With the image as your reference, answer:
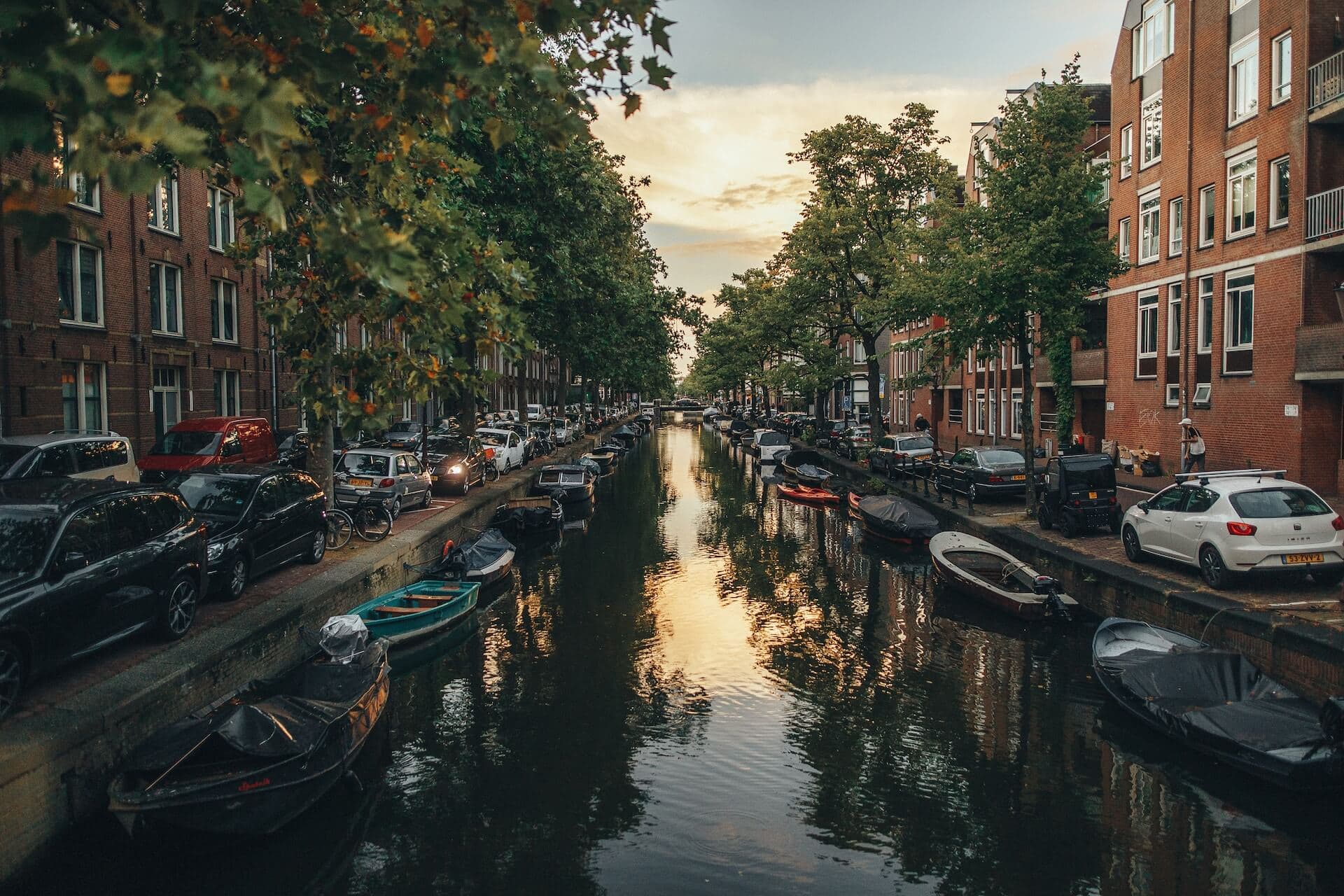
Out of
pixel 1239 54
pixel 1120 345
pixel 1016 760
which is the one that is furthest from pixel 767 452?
pixel 1016 760

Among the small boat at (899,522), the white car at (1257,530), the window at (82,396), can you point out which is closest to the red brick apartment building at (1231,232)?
the small boat at (899,522)

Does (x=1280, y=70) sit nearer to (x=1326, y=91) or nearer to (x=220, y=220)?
(x=1326, y=91)

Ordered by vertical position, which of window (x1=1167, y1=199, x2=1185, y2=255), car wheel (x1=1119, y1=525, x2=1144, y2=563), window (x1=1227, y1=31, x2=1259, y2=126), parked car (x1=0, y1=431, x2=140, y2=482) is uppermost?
window (x1=1227, y1=31, x2=1259, y2=126)

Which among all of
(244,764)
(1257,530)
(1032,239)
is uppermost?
(1032,239)

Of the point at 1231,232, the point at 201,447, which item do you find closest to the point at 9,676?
the point at 201,447

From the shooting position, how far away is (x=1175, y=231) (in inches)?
1148

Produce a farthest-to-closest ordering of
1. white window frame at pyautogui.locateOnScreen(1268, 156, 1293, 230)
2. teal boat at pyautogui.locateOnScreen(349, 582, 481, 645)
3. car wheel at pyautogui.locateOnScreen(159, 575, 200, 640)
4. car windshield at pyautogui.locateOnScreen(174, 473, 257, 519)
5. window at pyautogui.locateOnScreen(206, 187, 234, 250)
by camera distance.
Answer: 1. window at pyautogui.locateOnScreen(206, 187, 234, 250)
2. white window frame at pyautogui.locateOnScreen(1268, 156, 1293, 230)
3. teal boat at pyautogui.locateOnScreen(349, 582, 481, 645)
4. car windshield at pyautogui.locateOnScreen(174, 473, 257, 519)
5. car wheel at pyautogui.locateOnScreen(159, 575, 200, 640)

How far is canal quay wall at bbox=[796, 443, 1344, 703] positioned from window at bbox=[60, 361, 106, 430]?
978 inches

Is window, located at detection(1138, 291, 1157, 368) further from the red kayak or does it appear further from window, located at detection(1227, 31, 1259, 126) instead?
the red kayak

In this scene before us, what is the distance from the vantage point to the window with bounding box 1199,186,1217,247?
2719 cm

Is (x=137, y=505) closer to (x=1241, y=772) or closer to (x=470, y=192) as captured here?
(x=1241, y=772)

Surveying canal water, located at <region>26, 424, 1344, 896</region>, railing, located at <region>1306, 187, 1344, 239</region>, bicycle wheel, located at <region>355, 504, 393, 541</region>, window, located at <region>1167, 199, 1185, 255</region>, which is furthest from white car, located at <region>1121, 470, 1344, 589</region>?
window, located at <region>1167, 199, 1185, 255</region>

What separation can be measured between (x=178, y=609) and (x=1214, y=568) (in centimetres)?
1478

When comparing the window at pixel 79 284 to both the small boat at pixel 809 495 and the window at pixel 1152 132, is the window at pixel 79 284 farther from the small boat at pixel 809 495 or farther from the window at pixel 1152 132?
the window at pixel 1152 132
